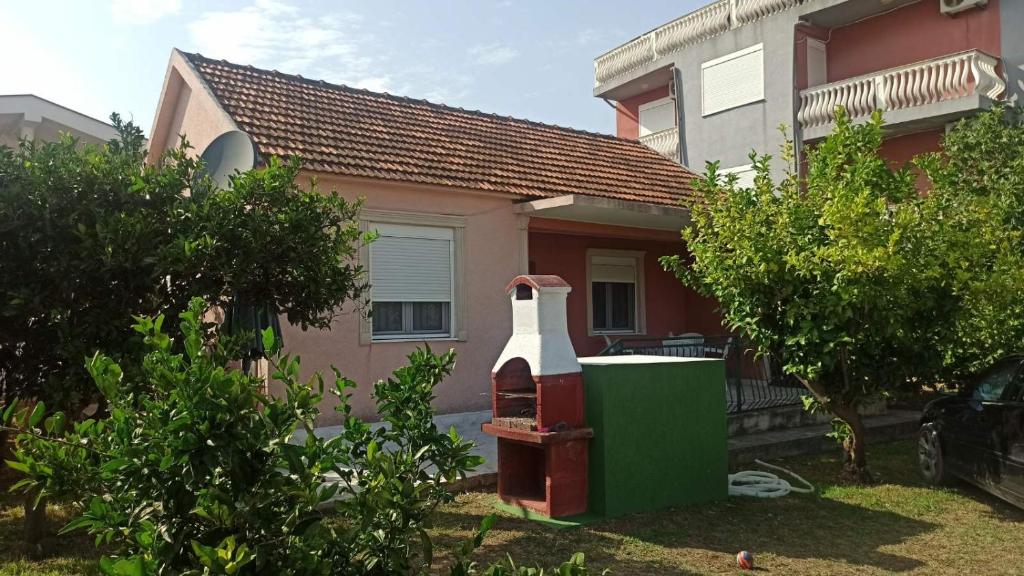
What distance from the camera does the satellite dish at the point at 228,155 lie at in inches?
302

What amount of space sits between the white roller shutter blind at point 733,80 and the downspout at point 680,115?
665mm

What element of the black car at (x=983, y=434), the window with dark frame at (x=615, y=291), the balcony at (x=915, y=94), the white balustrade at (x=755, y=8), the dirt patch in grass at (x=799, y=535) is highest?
the white balustrade at (x=755, y=8)

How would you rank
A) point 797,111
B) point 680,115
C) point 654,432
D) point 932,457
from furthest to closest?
point 680,115, point 797,111, point 932,457, point 654,432

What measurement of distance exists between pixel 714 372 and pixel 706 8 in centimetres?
1367

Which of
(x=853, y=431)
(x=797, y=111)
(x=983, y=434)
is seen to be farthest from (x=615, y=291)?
(x=983, y=434)

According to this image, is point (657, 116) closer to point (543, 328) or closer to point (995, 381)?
point (995, 381)

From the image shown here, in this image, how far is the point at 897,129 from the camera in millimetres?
15352

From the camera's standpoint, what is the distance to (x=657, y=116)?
2098 cm

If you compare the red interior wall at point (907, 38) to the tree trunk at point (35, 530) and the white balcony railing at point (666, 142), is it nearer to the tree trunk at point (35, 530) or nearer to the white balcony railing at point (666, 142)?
the white balcony railing at point (666, 142)

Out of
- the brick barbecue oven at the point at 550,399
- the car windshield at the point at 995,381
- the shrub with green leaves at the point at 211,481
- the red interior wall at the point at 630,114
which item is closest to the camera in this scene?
the shrub with green leaves at the point at 211,481

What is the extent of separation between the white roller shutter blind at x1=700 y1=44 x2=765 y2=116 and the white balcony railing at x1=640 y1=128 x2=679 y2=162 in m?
1.06

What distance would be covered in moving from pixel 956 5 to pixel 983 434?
1094 centimetres

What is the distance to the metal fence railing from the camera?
1063cm

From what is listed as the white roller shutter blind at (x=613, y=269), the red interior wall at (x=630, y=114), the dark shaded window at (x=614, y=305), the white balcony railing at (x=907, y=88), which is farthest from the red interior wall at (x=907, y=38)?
the dark shaded window at (x=614, y=305)
